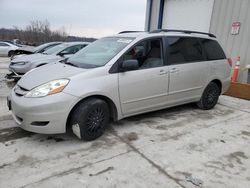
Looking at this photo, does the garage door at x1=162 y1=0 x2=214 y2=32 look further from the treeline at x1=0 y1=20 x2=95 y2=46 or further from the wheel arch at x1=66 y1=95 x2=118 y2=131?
the treeline at x1=0 y1=20 x2=95 y2=46

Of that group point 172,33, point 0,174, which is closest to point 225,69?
point 172,33

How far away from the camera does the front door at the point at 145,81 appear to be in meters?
3.39

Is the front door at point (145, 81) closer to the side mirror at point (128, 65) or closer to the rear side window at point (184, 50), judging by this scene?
the side mirror at point (128, 65)

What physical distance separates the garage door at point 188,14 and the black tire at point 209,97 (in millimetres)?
3989

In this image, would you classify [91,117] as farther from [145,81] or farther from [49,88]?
[145,81]

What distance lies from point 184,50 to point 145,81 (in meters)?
1.18

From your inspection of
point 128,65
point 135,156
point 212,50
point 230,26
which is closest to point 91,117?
point 135,156

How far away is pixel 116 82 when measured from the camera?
3234mm

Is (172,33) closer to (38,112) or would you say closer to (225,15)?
(38,112)

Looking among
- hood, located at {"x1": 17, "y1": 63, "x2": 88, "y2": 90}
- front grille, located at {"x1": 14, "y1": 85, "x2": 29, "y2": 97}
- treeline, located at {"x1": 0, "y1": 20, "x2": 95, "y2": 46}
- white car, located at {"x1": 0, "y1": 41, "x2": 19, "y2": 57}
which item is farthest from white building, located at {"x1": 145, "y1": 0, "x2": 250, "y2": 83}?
treeline, located at {"x1": 0, "y1": 20, "x2": 95, "y2": 46}

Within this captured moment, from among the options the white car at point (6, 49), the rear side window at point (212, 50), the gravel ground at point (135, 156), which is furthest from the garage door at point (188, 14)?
the white car at point (6, 49)

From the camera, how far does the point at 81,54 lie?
12.9 feet

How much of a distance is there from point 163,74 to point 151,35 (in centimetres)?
70

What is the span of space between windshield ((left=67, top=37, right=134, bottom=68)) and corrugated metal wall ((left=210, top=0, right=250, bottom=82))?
192 inches
